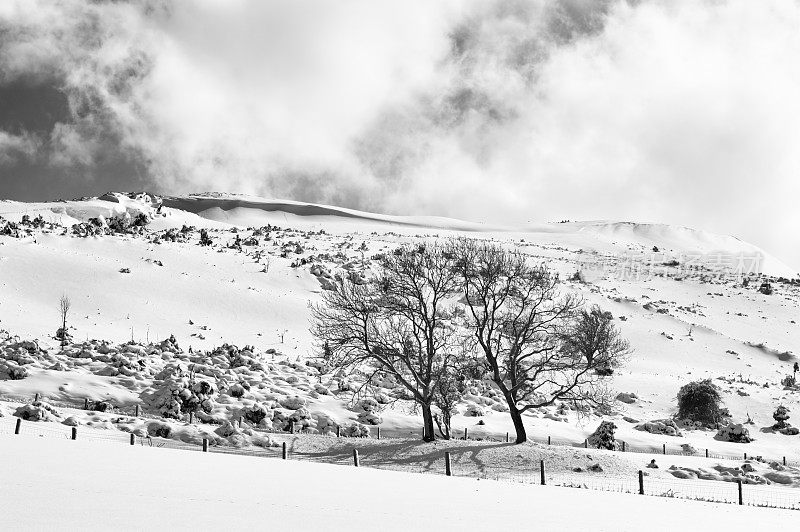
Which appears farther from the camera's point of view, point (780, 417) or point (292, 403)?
point (780, 417)

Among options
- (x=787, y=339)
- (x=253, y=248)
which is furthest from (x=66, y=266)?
(x=787, y=339)

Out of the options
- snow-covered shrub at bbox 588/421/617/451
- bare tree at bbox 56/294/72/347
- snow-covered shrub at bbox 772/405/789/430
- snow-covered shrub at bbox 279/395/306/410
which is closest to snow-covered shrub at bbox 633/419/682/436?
snow-covered shrub at bbox 588/421/617/451

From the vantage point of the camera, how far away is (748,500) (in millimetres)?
20016

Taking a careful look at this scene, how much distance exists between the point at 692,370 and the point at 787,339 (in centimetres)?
1939

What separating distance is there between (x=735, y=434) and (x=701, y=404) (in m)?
3.93

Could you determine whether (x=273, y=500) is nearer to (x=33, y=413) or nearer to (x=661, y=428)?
(x=33, y=413)

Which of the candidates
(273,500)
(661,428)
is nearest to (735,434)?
(661,428)

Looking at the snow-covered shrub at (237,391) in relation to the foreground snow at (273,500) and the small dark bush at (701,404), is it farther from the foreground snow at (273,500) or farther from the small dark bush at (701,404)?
the small dark bush at (701,404)

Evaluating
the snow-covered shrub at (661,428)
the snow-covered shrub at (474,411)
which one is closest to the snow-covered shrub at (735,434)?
the snow-covered shrub at (661,428)

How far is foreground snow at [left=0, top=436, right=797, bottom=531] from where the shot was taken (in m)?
8.82

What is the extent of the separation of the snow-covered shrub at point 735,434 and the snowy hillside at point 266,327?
930 mm

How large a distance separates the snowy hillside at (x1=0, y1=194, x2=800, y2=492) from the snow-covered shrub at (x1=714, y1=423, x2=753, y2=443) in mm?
930

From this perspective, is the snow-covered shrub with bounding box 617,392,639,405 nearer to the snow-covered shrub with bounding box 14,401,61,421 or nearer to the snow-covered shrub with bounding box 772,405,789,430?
the snow-covered shrub with bounding box 772,405,789,430

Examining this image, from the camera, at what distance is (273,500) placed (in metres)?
10.8
